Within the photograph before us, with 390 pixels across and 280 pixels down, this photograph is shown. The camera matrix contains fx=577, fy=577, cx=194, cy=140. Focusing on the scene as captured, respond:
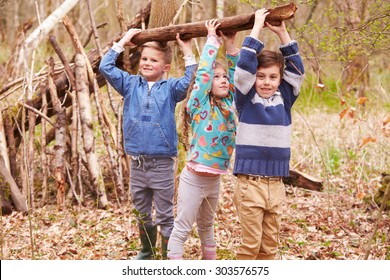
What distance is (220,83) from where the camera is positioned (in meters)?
3.57

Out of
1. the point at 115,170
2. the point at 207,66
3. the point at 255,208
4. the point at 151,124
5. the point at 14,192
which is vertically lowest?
the point at 14,192

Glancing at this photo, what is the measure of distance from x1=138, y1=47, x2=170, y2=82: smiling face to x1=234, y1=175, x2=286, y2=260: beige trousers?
0.98 metres

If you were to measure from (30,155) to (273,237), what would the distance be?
293cm

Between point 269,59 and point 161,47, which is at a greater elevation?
point 161,47

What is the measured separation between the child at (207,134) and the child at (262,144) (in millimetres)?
136

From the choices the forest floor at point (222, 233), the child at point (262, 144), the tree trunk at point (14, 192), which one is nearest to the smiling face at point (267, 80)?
the child at point (262, 144)

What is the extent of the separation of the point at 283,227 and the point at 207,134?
1.73 meters

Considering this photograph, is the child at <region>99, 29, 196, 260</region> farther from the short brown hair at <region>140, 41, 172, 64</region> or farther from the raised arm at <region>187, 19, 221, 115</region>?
the raised arm at <region>187, 19, 221, 115</region>

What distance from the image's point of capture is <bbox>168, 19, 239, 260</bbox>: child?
11.4ft

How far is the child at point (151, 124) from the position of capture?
3848 millimetres

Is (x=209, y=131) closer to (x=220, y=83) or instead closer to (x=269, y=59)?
(x=220, y=83)

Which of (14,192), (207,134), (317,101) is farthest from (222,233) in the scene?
(317,101)

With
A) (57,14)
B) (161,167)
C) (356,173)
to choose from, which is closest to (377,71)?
(356,173)

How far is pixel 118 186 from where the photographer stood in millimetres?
5461
